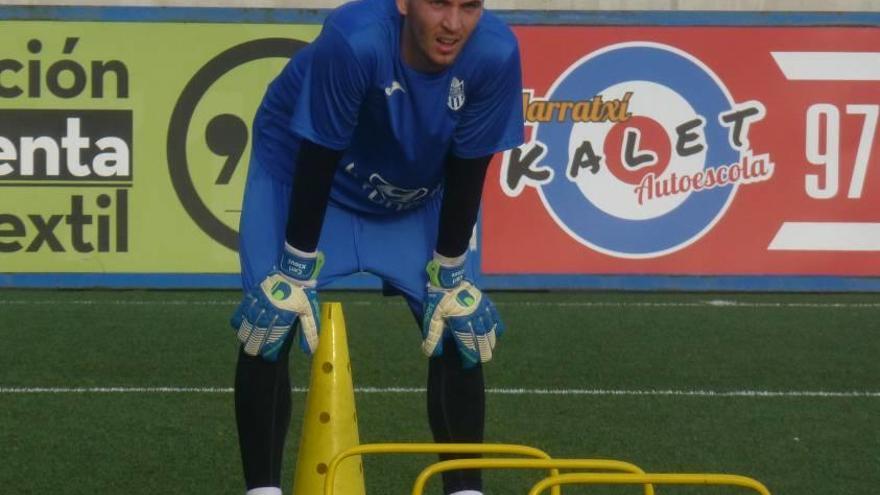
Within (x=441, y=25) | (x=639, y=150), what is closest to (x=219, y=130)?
(x=639, y=150)

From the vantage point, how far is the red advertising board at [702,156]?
11.3 metres

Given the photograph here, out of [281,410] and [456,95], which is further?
[281,410]

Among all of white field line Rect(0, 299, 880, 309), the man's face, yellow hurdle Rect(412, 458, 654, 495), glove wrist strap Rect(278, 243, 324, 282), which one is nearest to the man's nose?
the man's face

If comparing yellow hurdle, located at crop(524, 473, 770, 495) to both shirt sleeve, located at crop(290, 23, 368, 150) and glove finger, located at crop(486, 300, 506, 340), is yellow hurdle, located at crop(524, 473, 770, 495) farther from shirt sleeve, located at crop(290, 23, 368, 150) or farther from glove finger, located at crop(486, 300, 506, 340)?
glove finger, located at crop(486, 300, 506, 340)

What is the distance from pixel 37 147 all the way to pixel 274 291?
687 centimetres

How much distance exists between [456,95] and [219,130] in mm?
6944

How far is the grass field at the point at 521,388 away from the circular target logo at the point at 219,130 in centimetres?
55

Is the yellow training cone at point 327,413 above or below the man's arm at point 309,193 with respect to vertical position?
below

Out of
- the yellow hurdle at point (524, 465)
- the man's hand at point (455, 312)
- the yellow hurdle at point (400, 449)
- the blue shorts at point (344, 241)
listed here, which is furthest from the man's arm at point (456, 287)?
the yellow hurdle at point (524, 465)

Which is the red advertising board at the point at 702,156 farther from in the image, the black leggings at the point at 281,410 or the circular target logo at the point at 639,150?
the black leggings at the point at 281,410

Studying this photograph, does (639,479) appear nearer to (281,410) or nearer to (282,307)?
(282,307)

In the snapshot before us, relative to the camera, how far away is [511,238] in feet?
37.0

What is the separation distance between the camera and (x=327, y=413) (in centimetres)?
470

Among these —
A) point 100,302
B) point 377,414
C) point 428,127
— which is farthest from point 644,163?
point 428,127
